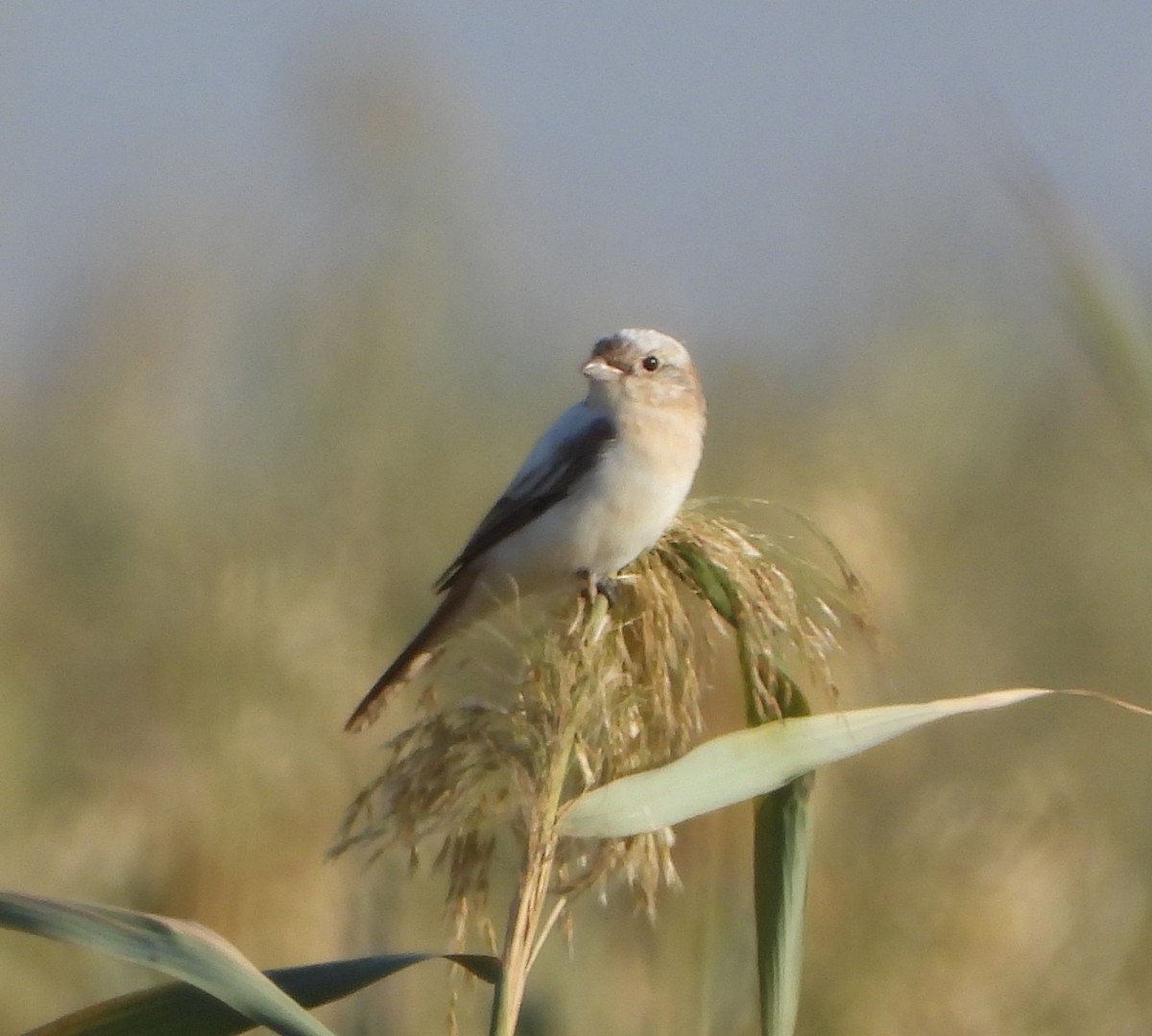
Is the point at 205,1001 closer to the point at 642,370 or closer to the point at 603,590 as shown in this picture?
the point at 603,590

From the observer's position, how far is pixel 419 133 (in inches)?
237

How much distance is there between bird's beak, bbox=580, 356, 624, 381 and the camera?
15.7 ft

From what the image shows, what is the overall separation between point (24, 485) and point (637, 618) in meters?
5.01

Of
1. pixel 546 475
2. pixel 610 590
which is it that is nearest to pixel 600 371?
pixel 546 475

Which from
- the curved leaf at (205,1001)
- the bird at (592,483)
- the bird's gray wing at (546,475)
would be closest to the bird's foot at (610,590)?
the curved leaf at (205,1001)

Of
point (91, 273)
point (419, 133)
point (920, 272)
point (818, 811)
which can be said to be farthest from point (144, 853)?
point (920, 272)

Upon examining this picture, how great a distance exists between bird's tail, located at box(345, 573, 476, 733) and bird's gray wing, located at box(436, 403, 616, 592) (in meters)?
0.30

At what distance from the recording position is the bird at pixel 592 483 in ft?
13.7

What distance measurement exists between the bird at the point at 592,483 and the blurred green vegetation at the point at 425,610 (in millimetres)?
188

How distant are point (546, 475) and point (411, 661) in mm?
964

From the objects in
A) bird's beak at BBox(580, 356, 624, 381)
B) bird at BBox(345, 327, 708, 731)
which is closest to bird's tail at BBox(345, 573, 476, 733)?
bird at BBox(345, 327, 708, 731)

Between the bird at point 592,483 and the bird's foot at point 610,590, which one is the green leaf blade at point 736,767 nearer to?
the bird's foot at point 610,590

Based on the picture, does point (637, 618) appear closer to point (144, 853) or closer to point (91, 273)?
point (144, 853)

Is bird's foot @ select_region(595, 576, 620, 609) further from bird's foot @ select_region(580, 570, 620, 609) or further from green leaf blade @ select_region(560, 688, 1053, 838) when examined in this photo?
green leaf blade @ select_region(560, 688, 1053, 838)
